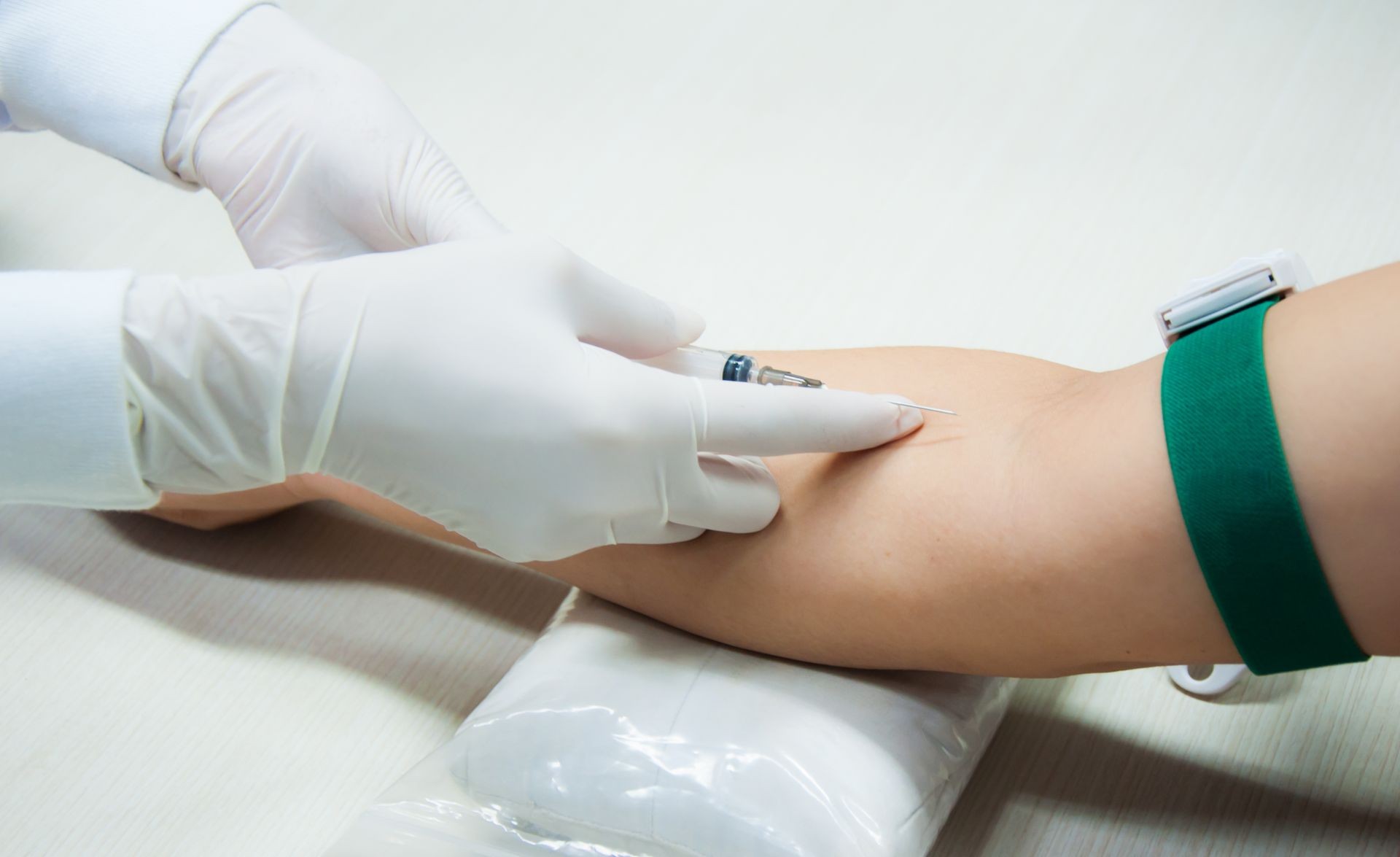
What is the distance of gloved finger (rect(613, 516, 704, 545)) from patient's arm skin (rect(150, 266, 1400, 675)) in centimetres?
3

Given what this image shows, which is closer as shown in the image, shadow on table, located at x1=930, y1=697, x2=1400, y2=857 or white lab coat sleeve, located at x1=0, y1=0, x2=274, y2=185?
shadow on table, located at x1=930, y1=697, x2=1400, y2=857

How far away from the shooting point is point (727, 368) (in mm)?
1101

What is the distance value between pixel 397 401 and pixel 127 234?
4.15ft

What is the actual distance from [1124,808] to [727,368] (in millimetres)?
656

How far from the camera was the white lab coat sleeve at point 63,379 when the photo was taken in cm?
84

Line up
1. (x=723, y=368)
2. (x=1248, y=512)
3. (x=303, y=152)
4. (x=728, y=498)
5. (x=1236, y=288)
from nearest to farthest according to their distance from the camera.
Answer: (x=1248, y=512)
(x=1236, y=288)
(x=728, y=498)
(x=723, y=368)
(x=303, y=152)

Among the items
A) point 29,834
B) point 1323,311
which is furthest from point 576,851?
point 1323,311

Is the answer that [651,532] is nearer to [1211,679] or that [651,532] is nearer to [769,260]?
[1211,679]

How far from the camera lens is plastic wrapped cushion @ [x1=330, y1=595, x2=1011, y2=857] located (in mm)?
934

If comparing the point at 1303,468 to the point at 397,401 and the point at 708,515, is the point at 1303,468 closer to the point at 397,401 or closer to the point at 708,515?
the point at 708,515

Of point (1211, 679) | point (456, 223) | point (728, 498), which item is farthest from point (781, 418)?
point (1211, 679)

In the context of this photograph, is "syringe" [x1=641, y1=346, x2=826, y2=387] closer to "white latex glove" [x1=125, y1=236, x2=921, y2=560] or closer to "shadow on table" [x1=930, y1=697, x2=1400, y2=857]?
"white latex glove" [x1=125, y1=236, x2=921, y2=560]

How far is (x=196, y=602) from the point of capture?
4.50 ft

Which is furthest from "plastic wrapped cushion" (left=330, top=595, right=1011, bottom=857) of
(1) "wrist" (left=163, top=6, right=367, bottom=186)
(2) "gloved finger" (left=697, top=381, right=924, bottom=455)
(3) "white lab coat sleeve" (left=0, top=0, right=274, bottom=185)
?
(3) "white lab coat sleeve" (left=0, top=0, right=274, bottom=185)
